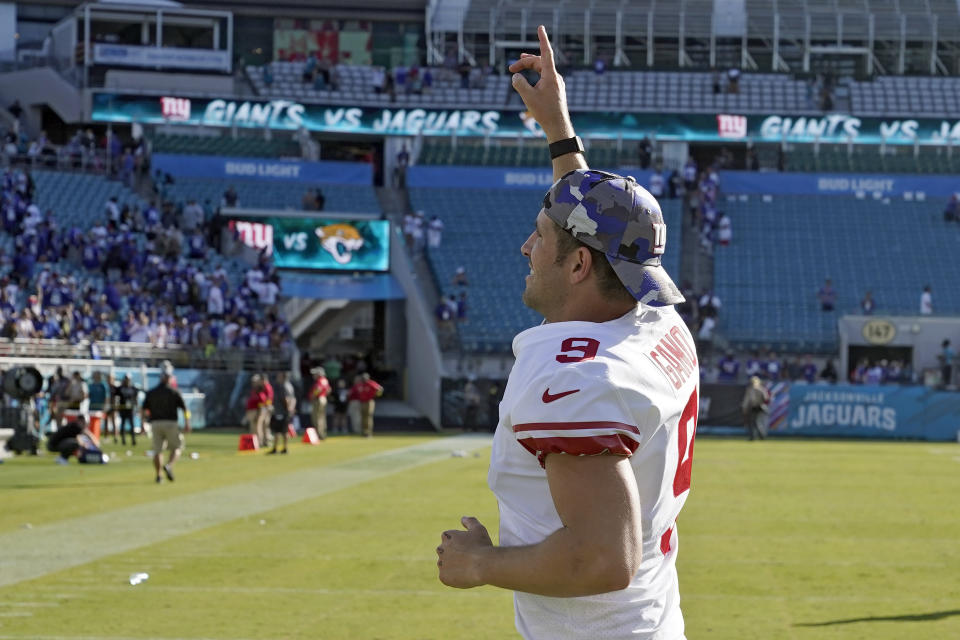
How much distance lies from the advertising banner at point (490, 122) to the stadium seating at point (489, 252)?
3.02m

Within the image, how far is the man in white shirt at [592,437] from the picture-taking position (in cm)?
281

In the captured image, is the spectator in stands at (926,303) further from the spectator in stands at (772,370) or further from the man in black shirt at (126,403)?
the man in black shirt at (126,403)

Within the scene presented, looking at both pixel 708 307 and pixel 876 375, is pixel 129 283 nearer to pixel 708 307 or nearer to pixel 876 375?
pixel 708 307

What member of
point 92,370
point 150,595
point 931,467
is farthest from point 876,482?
point 92,370

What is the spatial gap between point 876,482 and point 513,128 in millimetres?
33084

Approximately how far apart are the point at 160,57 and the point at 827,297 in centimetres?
2680

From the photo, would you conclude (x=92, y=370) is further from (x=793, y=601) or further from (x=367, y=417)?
(x=793, y=601)

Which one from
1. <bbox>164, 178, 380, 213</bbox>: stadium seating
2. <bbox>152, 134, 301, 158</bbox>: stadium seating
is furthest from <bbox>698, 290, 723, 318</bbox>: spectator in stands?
<bbox>152, 134, 301, 158</bbox>: stadium seating

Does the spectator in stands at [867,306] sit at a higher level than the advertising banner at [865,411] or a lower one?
higher

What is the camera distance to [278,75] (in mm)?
56719

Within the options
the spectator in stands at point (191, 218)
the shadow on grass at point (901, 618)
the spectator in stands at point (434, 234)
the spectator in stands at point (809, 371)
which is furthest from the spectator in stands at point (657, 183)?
the shadow on grass at point (901, 618)

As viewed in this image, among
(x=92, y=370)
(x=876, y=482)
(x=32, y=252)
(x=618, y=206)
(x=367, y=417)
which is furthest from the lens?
(x=32, y=252)

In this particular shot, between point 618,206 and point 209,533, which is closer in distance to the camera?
point 618,206

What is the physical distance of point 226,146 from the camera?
2050 inches
